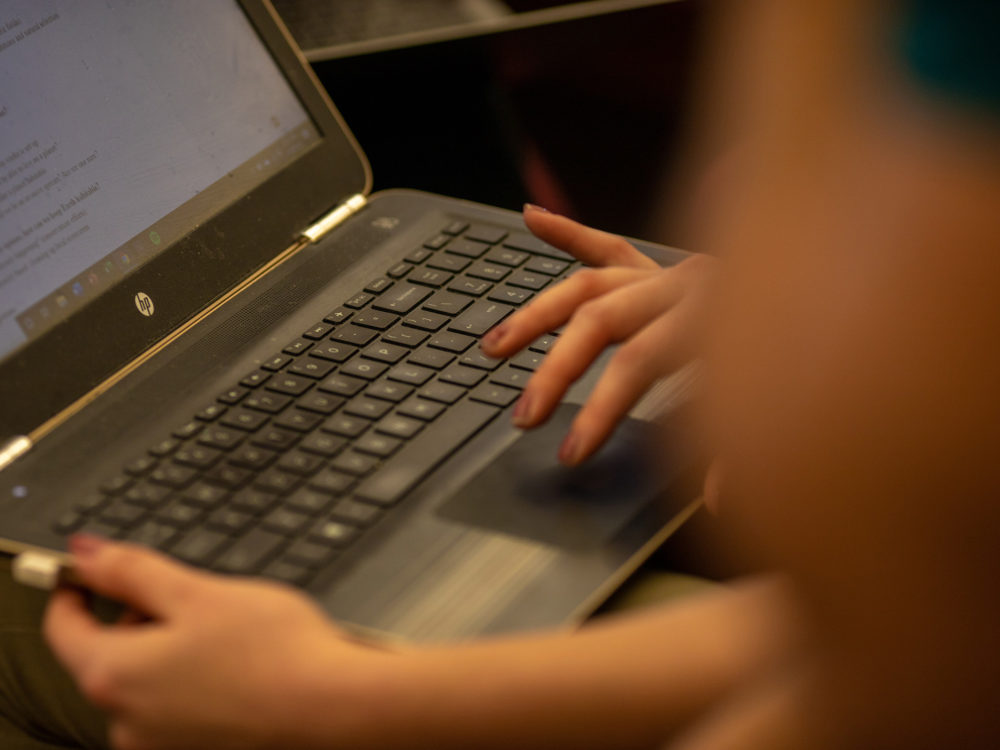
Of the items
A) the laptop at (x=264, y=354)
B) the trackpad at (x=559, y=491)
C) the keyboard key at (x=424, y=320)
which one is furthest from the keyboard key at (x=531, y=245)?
the trackpad at (x=559, y=491)

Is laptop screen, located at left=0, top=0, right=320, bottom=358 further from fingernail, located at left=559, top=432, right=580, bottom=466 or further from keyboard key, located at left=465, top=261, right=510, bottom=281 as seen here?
fingernail, located at left=559, top=432, right=580, bottom=466

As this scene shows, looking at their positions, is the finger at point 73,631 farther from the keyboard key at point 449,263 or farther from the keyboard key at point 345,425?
the keyboard key at point 449,263

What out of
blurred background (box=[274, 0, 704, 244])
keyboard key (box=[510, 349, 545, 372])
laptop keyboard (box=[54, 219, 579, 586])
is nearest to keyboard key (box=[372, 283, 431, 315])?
laptop keyboard (box=[54, 219, 579, 586])

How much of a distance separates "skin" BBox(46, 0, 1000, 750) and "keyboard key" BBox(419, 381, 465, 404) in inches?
7.6

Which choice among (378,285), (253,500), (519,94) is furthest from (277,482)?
(519,94)

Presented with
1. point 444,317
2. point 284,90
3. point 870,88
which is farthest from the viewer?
point 284,90

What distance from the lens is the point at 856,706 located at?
0.39 meters

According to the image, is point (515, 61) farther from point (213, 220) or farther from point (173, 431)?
point (173, 431)

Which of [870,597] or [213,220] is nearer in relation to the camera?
[870,597]

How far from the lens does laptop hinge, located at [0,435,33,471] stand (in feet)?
2.07

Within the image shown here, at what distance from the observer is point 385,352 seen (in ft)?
2.28

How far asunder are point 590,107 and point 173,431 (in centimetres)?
63

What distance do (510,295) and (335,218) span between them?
0.19 metres

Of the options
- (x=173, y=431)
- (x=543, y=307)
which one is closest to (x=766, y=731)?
(x=543, y=307)
